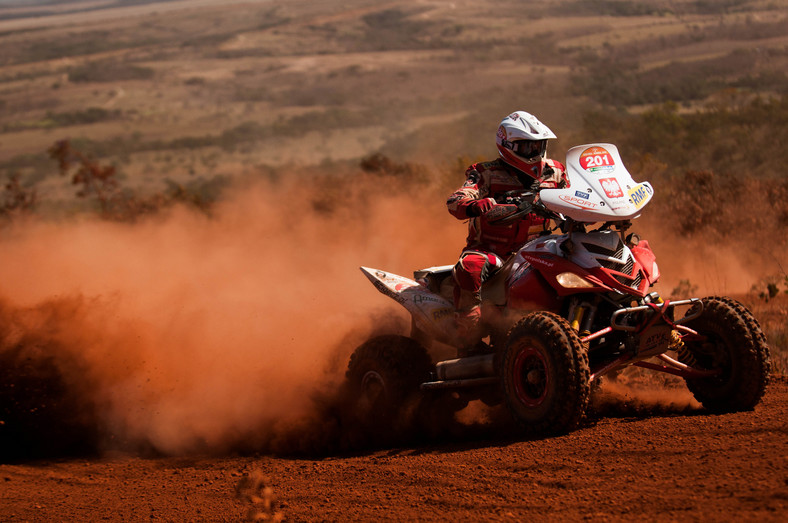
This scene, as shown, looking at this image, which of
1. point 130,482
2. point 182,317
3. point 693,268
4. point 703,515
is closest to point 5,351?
point 182,317

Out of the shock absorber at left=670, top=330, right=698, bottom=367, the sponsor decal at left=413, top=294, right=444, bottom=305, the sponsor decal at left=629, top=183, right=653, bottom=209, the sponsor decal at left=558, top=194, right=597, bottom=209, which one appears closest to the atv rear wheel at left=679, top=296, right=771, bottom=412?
the shock absorber at left=670, top=330, right=698, bottom=367

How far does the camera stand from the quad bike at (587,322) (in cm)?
590

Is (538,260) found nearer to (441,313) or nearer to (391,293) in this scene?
(441,313)

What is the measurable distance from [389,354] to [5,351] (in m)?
4.07

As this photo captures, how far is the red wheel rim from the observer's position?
6.00 m

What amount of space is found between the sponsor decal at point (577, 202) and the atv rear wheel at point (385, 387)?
2025mm

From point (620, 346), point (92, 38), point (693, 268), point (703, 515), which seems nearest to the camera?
point (703, 515)

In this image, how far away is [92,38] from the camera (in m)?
72.4

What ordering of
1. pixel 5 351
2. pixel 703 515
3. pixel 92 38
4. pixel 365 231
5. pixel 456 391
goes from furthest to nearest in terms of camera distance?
pixel 92 38 < pixel 365 231 < pixel 5 351 < pixel 456 391 < pixel 703 515

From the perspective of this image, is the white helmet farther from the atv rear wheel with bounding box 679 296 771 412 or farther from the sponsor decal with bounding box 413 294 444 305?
the atv rear wheel with bounding box 679 296 771 412

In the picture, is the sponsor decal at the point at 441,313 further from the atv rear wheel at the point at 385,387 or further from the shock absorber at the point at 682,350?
the shock absorber at the point at 682,350

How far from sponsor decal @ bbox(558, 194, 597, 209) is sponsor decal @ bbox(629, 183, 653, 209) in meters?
0.30

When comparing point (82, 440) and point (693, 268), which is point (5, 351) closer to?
point (82, 440)

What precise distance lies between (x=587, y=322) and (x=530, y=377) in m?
0.58
